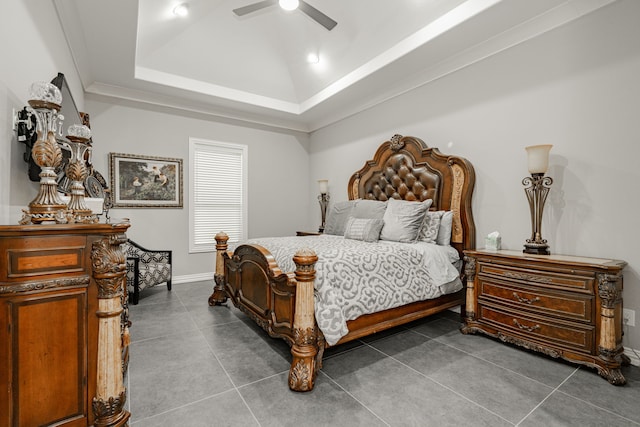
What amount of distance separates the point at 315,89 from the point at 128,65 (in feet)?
8.45

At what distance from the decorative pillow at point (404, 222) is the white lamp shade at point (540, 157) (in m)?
1.05

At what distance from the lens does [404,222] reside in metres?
3.28

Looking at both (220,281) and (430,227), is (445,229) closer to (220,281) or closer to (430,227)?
(430,227)

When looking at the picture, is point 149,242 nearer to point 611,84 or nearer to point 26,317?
point 26,317

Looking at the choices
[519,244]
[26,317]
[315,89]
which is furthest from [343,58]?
[26,317]

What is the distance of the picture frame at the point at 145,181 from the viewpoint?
14.5 ft

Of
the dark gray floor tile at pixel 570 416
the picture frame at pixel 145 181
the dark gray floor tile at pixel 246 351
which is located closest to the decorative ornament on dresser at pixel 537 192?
the dark gray floor tile at pixel 570 416

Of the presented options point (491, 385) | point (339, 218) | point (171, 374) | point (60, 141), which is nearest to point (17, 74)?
point (60, 141)

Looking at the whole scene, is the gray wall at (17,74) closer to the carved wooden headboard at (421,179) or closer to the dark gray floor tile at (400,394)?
the dark gray floor tile at (400,394)

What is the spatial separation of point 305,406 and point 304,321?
1.56 ft

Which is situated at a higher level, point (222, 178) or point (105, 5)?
point (105, 5)

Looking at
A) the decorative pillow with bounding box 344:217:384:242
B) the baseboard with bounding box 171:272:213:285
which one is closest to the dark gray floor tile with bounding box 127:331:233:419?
the decorative pillow with bounding box 344:217:384:242

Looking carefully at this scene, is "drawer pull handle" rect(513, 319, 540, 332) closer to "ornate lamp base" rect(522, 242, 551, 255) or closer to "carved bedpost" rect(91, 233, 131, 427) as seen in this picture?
"ornate lamp base" rect(522, 242, 551, 255)

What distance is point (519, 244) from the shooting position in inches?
119
